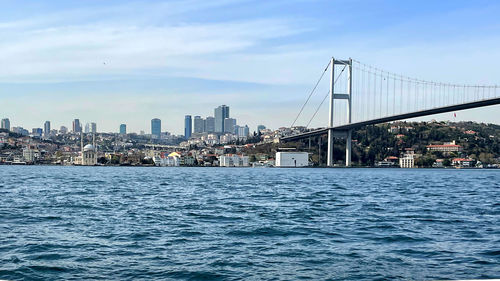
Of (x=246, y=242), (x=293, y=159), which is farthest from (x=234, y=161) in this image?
(x=246, y=242)

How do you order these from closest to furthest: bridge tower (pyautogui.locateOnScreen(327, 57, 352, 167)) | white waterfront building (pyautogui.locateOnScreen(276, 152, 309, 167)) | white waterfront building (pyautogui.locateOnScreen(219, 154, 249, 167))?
1. bridge tower (pyautogui.locateOnScreen(327, 57, 352, 167))
2. white waterfront building (pyautogui.locateOnScreen(276, 152, 309, 167))
3. white waterfront building (pyautogui.locateOnScreen(219, 154, 249, 167))

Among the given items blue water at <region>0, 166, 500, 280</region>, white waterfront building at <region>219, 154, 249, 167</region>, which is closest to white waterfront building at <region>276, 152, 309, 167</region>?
white waterfront building at <region>219, 154, 249, 167</region>

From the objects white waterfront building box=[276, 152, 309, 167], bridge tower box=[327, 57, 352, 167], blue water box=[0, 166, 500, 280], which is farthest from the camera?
white waterfront building box=[276, 152, 309, 167]

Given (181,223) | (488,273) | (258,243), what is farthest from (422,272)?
(181,223)

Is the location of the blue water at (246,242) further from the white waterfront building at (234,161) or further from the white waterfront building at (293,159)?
the white waterfront building at (234,161)

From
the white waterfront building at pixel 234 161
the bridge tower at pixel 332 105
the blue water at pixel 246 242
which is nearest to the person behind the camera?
the blue water at pixel 246 242

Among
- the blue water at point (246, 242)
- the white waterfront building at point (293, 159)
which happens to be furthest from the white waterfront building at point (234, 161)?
the blue water at point (246, 242)

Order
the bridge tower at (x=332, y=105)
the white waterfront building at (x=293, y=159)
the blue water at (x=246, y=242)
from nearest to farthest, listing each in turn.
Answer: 1. the blue water at (x=246, y=242)
2. the bridge tower at (x=332, y=105)
3. the white waterfront building at (x=293, y=159)

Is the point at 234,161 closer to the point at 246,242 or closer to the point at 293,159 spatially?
the point at 293,159

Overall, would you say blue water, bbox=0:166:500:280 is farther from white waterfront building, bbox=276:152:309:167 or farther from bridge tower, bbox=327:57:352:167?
white waterfront building, bbox=276:152:309:167
